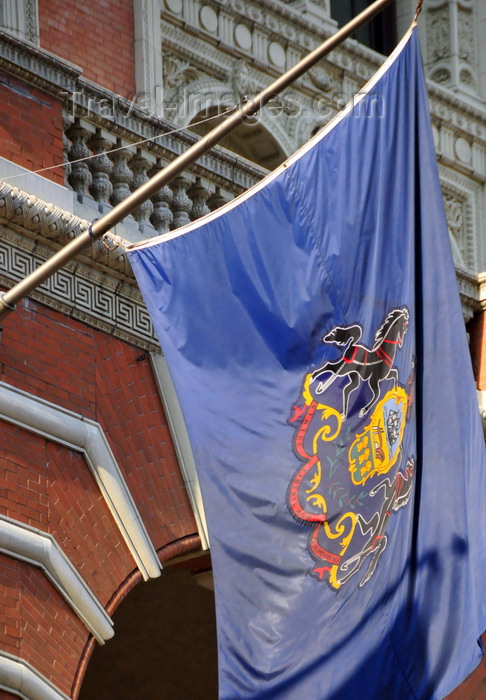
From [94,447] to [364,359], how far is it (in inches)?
87.8

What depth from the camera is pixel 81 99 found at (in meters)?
13.8

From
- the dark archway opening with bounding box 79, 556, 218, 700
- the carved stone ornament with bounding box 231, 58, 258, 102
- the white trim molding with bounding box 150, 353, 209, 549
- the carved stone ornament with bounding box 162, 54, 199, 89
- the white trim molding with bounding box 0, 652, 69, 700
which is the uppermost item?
the carved stone ornament with bounding box 231, 58, 258, 102

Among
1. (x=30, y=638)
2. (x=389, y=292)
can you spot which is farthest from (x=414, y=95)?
(x=30, y=638)

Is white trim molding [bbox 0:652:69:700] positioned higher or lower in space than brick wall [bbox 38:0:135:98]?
lower

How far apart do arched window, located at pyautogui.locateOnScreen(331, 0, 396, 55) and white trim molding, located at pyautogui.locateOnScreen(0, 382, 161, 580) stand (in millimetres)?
10505

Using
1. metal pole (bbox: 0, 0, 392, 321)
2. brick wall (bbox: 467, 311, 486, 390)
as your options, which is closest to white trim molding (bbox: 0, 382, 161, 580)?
metal pole (bbox: 0, 0, 392, 321)

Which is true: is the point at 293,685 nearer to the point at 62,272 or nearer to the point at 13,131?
the point at 62,272

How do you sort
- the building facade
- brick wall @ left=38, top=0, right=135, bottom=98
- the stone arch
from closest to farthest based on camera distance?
the building facade, brick wall @ left=38, top=0, right=135, bottom=98, the stone arch

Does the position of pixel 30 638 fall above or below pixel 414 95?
below

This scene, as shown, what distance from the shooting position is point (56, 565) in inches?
479

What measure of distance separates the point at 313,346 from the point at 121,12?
7425mm

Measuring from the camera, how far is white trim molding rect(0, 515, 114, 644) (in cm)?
1193

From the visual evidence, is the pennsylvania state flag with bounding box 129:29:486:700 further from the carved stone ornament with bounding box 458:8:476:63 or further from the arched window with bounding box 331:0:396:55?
the carved stone ornament with bounding box 458:8:476:63

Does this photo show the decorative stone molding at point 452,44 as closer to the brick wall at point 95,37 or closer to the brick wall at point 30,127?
the brick wall at point 95,37
